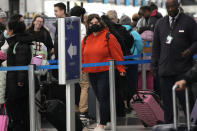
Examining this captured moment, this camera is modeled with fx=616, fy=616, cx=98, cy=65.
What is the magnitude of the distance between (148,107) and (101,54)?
1041 millimetres

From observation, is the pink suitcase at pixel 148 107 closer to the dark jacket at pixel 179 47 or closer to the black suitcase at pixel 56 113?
the dark jacket at pixel 179 47

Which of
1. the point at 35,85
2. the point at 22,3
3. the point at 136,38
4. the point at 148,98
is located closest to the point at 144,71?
the point at 136,38

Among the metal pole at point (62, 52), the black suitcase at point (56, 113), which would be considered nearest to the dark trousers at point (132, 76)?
the black suitcase at point (56, 113)

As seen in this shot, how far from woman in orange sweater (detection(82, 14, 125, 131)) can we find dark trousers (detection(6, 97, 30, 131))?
1.03 metres

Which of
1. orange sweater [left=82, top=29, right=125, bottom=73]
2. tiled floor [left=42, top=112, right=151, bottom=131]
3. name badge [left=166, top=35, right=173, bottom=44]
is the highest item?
name badge [left=166, top=35, right=173, bottom=44]

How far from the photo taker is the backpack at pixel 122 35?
945 centimetres

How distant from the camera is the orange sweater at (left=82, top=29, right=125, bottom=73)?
8.41 m

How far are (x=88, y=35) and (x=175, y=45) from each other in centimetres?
170

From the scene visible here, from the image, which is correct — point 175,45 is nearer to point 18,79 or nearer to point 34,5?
point 18,79

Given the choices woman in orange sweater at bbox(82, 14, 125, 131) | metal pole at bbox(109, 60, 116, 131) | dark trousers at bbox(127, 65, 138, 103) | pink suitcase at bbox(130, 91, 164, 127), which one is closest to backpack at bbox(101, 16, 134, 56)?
dark trousers at bbox(127, 65, 138, 103)

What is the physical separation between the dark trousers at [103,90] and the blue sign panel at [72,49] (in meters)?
1.52

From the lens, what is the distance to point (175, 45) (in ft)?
23.9

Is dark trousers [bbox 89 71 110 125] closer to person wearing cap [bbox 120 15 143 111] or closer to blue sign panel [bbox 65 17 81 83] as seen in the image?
blue sign panel [bbox 65 17 81 83]

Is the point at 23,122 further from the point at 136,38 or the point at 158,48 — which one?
the point at 136,38
